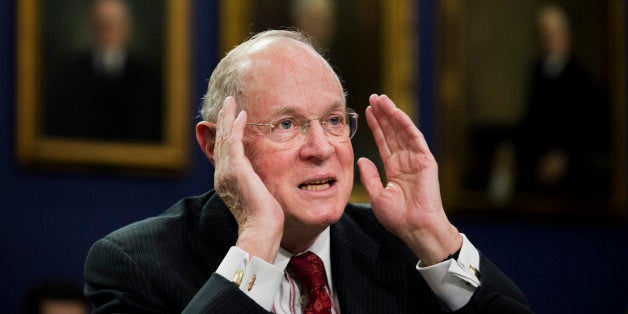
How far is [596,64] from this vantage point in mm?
6594

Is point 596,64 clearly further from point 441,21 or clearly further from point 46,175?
point 46,175

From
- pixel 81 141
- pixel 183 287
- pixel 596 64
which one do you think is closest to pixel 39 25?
pixel 81 141

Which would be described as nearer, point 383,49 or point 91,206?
point 91,206

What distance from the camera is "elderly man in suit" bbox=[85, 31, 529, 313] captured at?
2.81m

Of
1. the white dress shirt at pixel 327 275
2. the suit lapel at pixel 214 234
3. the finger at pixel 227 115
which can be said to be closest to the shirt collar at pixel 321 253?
the white dress shirt at pixel 327 275

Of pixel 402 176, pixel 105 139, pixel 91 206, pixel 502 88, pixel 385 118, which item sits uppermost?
pixel 385 118

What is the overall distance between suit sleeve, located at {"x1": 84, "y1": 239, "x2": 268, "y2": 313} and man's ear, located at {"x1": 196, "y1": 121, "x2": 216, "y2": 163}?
1.64ft

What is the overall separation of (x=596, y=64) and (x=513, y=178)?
3.66ft

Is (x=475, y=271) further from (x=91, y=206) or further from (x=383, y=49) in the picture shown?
(x=383, y=49)

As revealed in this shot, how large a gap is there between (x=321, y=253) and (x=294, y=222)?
9.6 inches

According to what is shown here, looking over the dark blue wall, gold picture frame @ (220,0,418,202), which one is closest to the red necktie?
the dark blue wall

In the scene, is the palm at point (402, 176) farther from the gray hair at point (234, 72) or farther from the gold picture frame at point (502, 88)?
the gold picture frame at point (502, 88)

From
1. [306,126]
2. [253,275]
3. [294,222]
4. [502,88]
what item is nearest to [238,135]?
[306,126]

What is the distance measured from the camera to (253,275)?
104 inches
